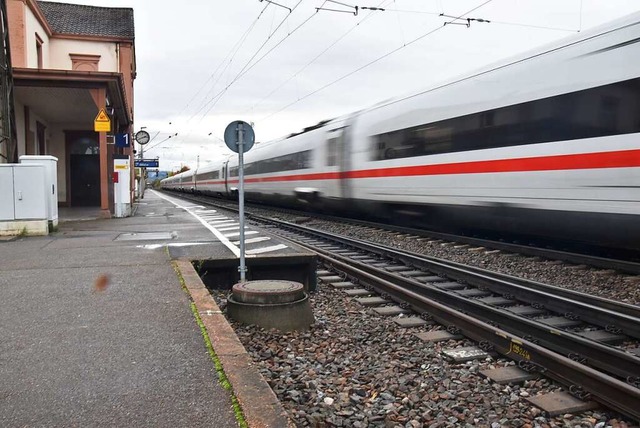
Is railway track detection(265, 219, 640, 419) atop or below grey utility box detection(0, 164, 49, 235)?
below

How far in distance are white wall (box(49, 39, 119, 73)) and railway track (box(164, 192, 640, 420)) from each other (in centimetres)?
2359

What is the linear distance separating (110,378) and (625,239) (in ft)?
21.2

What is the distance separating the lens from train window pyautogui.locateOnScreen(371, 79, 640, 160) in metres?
6.92

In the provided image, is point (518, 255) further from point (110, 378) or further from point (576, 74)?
point (110, 378)

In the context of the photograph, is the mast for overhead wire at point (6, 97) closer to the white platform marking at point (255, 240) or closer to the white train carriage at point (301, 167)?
the white platform marking at point (255, 240)

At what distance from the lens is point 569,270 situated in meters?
7.81

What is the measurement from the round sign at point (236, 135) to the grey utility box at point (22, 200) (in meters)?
6.99

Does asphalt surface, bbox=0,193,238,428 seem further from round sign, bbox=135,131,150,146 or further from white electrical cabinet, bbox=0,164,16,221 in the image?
round sign, bbox=135,131,150,146

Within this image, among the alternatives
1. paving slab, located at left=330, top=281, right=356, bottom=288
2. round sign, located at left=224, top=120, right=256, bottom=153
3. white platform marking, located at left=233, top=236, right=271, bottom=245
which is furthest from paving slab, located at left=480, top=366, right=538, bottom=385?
white platform marking, located at left=233, top=236, right=271, bottom=245

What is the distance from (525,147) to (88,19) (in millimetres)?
30526

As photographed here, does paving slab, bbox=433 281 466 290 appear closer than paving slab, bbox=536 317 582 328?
No

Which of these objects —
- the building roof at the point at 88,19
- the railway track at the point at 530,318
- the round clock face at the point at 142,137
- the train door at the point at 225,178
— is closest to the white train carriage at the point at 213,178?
the train door at the point at 225,178

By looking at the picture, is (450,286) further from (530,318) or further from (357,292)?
(530,318)

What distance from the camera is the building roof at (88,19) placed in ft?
98.9
